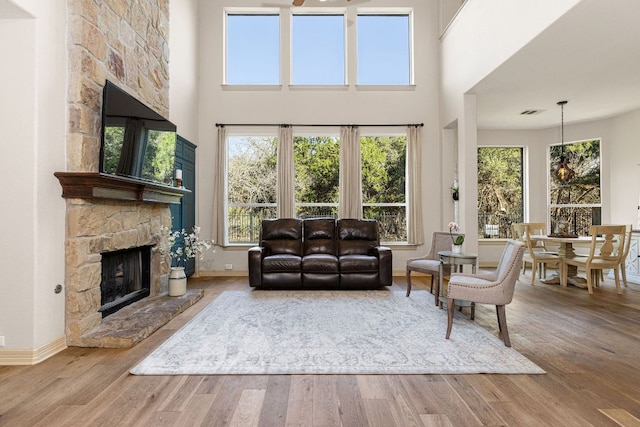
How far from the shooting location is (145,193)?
3760mm

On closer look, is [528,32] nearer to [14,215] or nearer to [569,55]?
[569,55]

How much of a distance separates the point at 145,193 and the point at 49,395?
2.12 m

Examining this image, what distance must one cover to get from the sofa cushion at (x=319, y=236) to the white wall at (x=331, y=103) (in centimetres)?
153

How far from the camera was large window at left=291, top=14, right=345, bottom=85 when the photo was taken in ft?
21.7

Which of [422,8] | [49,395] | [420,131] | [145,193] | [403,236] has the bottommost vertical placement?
[49,395]

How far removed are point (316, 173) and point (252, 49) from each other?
2.72 meters

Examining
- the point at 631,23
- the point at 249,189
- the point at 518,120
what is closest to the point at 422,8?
the point at 518,120

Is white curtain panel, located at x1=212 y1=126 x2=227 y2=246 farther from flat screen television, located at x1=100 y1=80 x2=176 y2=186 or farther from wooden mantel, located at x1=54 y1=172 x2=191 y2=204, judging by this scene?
Result: wooden mantel, located at x1=54 y1=172 x2=191 y2=204

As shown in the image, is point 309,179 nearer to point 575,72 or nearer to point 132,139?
point 132,139

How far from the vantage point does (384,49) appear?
670cm

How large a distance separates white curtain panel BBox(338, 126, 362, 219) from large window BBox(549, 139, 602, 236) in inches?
168

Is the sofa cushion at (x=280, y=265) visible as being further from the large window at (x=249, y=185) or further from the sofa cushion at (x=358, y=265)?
the large window at (x=249, y=185)

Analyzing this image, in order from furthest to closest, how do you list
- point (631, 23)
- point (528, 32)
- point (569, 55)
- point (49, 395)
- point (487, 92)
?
point (487, 92)
point (569, 55)
point (528, 32)
point (631, 23)
point (49, 395)

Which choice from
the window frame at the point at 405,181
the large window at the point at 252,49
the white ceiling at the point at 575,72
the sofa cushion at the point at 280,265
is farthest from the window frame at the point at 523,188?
the large window at the point at 252,49
